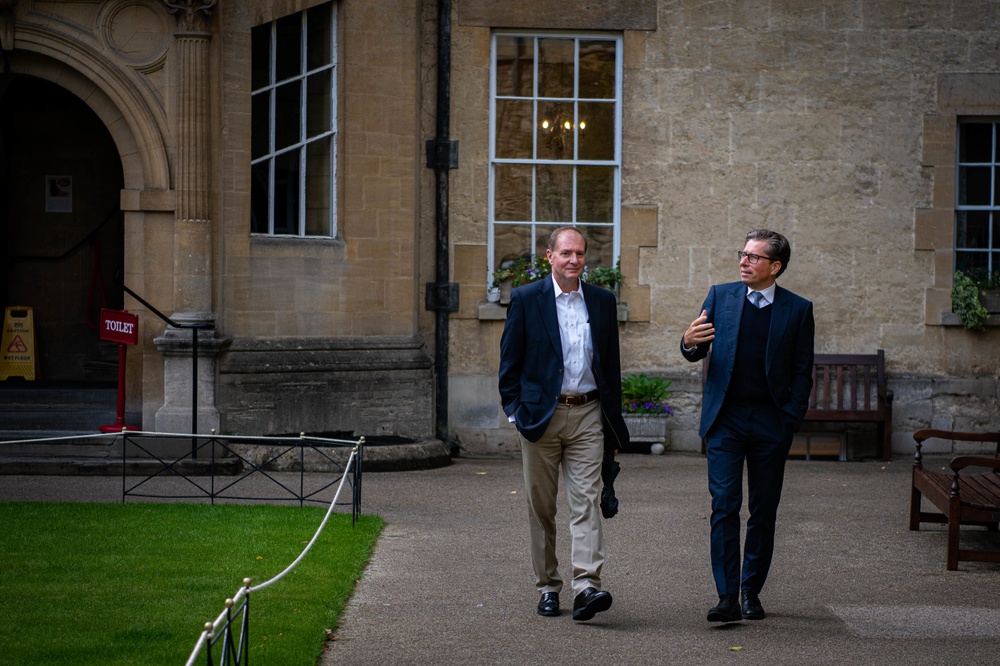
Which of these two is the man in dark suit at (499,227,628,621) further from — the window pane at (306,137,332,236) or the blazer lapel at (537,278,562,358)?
the window pane at (306,137,332,236)

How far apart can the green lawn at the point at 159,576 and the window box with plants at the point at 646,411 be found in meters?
4.50

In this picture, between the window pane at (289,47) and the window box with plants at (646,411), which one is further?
the window box with plants at (646,411)

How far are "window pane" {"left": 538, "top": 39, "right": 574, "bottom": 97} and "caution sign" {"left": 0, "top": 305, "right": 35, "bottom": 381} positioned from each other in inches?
234

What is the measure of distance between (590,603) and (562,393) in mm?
974

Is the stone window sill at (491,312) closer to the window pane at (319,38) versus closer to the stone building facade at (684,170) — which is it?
the stone building facade at (684,170)

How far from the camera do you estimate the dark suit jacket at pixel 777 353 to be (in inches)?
248

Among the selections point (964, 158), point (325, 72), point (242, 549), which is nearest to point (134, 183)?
point (325, 72)

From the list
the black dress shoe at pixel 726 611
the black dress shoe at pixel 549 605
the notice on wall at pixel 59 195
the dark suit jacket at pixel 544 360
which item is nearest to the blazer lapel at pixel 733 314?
the dark suit jacket at pixel 544 360

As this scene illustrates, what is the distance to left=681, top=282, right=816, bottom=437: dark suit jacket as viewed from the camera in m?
6.31

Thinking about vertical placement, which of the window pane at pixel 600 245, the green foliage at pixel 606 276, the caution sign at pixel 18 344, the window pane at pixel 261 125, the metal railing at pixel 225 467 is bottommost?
the metal railing at pixel 225 467

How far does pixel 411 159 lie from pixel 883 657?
26.3ft

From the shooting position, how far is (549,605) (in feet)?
20.6

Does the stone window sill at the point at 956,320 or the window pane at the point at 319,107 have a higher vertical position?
the window pane at the point at 319,107

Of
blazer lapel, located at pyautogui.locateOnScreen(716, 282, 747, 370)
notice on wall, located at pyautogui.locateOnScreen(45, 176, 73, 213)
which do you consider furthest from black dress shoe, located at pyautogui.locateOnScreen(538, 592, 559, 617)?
notice on wall, located at pyautogui.locateOnScreen(45, 176, 73, 213)
